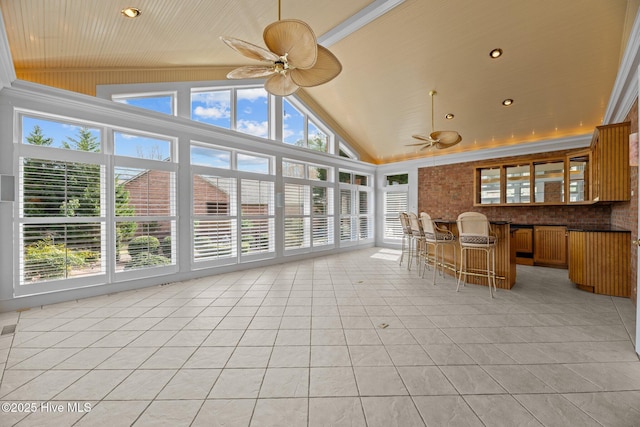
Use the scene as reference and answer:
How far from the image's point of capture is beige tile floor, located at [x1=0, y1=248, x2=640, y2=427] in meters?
1.51

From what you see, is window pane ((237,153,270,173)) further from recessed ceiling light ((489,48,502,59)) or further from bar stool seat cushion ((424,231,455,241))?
recessed ceiling light ((489,48,502,59))

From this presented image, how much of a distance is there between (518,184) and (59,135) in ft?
27.9

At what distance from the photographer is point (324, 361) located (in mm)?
2023

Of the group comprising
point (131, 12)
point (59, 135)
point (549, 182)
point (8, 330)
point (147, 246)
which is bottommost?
point (8, 330)

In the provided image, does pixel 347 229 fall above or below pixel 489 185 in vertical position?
below

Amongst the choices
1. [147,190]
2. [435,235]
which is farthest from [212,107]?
[435,235]

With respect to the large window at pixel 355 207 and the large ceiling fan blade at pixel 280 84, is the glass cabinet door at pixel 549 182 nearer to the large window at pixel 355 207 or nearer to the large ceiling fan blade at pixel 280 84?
the large window at pixel 355 207

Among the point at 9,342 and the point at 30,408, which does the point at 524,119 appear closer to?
the point at 30,408

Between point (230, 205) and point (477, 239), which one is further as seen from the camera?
point (230, 205)

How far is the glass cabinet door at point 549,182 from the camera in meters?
5.52

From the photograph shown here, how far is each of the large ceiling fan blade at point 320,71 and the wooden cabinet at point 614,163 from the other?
3.90 meters

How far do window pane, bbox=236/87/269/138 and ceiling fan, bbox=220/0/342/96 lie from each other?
2671mm

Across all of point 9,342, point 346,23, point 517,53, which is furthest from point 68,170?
point 517,53

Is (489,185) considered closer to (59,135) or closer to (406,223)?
(406,223)
